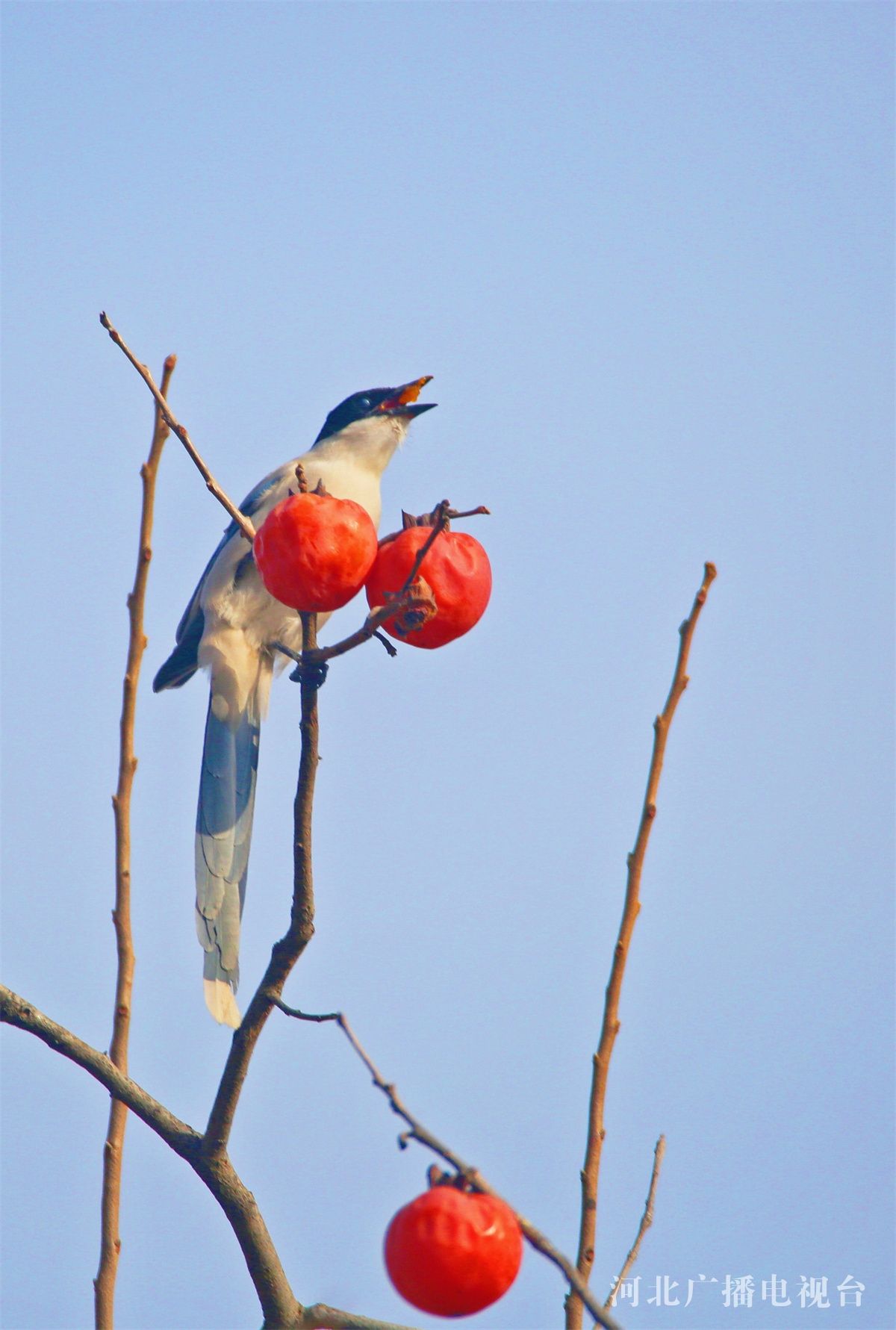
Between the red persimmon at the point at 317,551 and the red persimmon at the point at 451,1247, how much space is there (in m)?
0.99

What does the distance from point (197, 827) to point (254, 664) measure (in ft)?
2.15

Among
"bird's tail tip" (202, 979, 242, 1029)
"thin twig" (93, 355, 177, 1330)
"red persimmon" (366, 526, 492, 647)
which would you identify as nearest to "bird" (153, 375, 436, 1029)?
"bird's tail tip" (202, 979, 242, 1029)

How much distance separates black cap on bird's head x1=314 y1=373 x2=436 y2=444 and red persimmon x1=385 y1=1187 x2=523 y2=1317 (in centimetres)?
303

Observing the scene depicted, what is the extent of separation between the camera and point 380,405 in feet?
14.4

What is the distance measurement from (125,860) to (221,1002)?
107 centimetres

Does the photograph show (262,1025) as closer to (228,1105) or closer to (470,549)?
(228,1105)

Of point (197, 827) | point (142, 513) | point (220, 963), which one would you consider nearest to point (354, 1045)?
point (142, 513)

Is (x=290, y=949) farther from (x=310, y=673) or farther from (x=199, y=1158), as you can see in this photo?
(x=310, y=673)

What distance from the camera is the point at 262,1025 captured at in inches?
84.6

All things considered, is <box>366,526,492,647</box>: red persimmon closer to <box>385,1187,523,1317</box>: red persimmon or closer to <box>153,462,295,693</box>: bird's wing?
<box>385,1187,523,1317</box>: red persimmon

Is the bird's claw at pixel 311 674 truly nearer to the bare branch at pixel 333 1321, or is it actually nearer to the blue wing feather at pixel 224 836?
the bare branch at pixel 333 1321

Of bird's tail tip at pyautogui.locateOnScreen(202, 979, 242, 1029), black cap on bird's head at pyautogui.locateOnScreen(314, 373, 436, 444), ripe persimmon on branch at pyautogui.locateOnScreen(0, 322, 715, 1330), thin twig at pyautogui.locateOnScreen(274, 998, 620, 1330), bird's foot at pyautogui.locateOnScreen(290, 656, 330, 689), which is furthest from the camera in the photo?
black cap on bird's head at pyautogui.locateOnScreen(314, 373, 436, 444)

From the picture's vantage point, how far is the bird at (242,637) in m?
3.77

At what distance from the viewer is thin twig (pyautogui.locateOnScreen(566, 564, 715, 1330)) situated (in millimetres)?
1779
